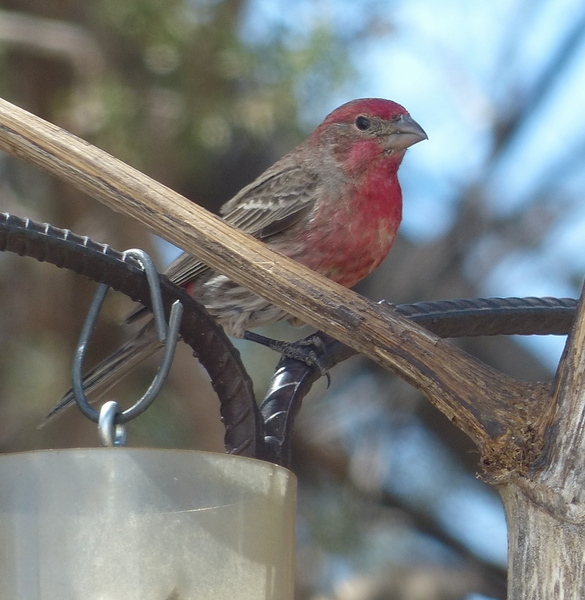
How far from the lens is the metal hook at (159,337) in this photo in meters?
1.84

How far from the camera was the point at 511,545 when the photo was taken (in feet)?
6.85

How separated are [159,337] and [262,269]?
43 cm

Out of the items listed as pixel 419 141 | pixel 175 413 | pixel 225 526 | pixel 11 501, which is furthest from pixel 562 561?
pixel 175 413

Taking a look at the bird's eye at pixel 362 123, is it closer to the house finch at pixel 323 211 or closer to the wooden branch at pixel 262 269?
the house finch at pixel 323 211

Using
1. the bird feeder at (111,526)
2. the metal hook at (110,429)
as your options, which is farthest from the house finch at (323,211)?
the bird feeder at (111,526)

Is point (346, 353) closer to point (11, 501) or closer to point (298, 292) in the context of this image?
point (298, 292)

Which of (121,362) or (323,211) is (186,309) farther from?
(323,211)

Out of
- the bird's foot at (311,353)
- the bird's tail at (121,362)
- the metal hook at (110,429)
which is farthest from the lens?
the bird's tail at (121,362)

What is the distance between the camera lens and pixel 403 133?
15.5ft

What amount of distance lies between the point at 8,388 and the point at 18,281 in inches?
19.3

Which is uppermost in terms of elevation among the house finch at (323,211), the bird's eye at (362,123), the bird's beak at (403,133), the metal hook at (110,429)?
the bird's eye at (362,123)

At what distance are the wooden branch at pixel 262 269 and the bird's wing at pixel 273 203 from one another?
2072 millimetres

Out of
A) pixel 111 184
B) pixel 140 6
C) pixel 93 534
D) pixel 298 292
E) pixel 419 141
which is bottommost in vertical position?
pixel 93 534

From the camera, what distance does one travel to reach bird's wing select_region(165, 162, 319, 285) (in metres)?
4.65
